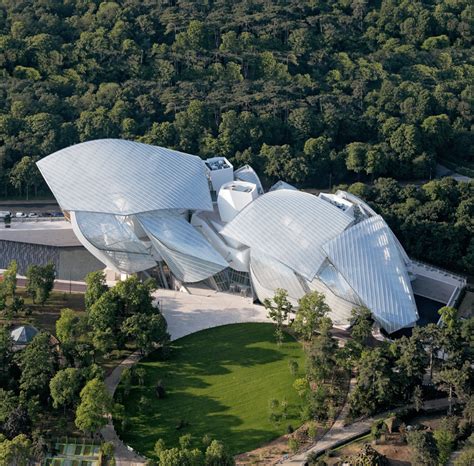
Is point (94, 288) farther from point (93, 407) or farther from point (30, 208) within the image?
point (30, 208)

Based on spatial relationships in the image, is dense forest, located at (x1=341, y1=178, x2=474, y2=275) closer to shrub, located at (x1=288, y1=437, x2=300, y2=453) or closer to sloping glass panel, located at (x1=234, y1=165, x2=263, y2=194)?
sloping glass panel, located at (x1=234, y1=165, x2=263, y2=194)

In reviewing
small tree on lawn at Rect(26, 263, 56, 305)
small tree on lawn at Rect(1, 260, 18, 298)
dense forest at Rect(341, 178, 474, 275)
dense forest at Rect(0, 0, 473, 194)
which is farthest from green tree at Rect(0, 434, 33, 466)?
dense forest at Rect(341, 178, 474, 275)

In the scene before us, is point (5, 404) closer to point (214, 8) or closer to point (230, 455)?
point (230, 455)

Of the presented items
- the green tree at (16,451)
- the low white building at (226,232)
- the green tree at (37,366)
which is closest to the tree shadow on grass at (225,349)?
the low white building at (226,232)

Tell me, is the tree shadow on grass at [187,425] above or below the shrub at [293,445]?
below

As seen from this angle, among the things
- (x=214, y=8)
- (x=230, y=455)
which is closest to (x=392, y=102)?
(x=214, y=8)

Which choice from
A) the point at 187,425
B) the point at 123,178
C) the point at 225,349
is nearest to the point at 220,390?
the point at 187,425

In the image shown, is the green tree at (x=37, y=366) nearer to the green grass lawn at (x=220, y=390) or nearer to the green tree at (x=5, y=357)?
the green tree at (x=5, y=357)
